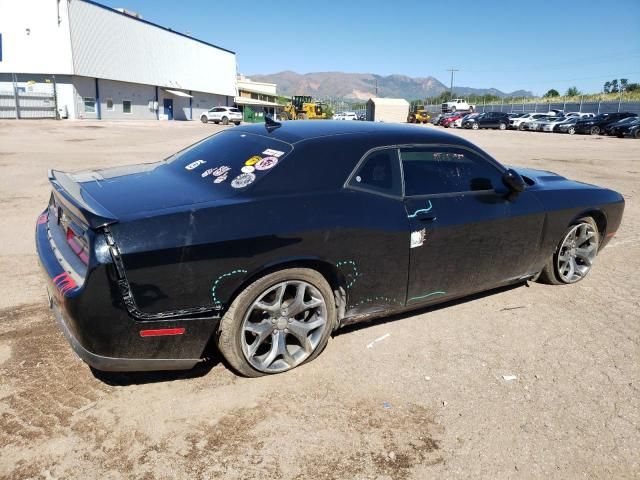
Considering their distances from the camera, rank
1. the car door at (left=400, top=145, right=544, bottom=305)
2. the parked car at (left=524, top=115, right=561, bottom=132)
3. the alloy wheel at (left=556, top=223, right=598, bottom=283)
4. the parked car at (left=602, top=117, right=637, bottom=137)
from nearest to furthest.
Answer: the car door at (left=400, top=145, right=544, bottom=305) → the alloy wheel at (left=556, top=223, right=598, bottom=283) → the parked car at (left=602, top=117, right=637, bottom=137) → the parked car at (left=524, top=115, right=561, bottom=132)

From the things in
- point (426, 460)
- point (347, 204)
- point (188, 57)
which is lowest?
point (426, 460)

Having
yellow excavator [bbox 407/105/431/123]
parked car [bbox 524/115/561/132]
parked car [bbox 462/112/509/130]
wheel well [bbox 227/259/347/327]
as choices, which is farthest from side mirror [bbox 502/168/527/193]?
yellow excavator [bbox 407/105/431/123]

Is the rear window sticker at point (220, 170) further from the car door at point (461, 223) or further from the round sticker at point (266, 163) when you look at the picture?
the car door at point (461, 223)

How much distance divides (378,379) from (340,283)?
0.66 metres

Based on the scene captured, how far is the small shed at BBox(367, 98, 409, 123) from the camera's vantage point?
5316 centimetres

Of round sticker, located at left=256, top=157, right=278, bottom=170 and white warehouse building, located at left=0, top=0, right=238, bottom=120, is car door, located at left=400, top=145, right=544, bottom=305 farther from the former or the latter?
white warehouse building, located at left=0, top=0, right=238, bottom=120

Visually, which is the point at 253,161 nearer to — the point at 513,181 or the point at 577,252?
the point at 513,181

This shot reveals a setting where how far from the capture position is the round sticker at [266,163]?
3.11m

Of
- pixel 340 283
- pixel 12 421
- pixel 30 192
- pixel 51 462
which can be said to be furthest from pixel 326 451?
pixel 30 192

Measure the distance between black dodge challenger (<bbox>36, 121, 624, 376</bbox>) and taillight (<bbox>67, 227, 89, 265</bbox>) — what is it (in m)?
0.02

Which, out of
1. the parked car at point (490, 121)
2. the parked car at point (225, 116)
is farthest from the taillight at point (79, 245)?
the parked car at point (490, 121)

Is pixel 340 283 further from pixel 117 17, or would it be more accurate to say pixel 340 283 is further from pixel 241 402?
pixel 117 17

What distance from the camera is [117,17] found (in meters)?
44.1

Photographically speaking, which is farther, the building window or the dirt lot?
the building window
